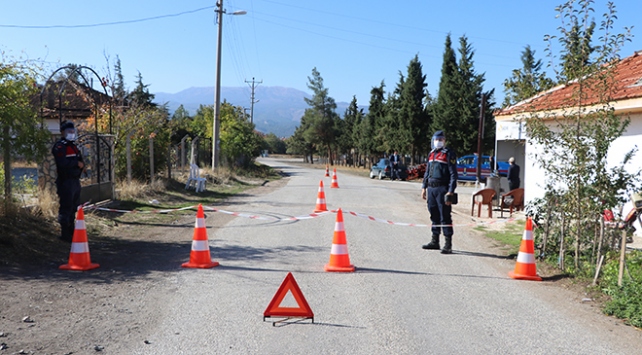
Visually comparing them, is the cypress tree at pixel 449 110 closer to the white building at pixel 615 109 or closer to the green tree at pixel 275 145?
the white building at pixel 615 109

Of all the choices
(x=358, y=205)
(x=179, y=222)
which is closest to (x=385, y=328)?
(x=179, y=222)

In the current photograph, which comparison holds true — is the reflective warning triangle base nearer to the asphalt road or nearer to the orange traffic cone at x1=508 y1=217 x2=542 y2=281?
the asphalt road

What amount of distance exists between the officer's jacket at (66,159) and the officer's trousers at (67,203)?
11 centimetres

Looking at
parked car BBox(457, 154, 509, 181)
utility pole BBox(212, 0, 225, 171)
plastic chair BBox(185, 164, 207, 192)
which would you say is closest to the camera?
plastic chair BBox(185, 164, 207, 192)

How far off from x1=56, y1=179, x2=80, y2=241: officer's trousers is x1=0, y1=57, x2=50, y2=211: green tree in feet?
2.04

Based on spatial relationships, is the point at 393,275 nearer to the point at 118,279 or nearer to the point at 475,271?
the point at 475,271

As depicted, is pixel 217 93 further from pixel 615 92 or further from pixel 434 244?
pixel 615 92

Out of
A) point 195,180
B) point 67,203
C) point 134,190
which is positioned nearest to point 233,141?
point 195,180

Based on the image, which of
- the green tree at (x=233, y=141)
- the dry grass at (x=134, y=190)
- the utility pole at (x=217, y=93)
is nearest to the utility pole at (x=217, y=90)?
the utility pole at (x=217, y=93)

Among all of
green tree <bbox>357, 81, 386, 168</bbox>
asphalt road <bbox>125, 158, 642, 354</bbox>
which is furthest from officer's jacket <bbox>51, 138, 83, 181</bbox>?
green tree <bbox>357, 81, 386, 168</bbox>

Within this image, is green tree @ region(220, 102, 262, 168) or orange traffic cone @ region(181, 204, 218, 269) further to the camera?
green tree @ region(220, 102, 262, 168)

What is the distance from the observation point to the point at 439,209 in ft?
33.0

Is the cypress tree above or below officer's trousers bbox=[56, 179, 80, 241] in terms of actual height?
above

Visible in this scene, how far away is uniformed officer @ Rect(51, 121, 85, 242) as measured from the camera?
938 centimetres
